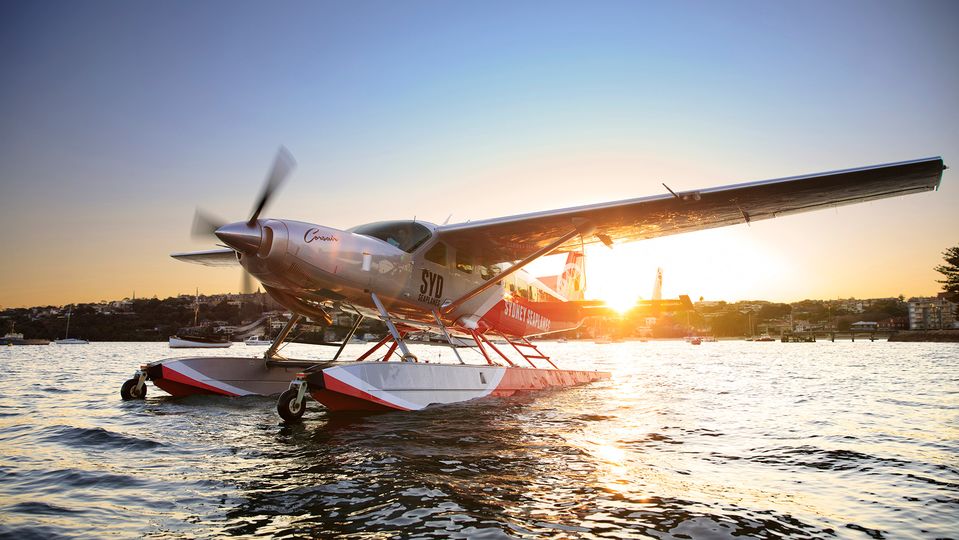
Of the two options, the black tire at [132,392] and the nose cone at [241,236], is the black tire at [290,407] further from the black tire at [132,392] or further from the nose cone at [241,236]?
the black tire at [132,392]

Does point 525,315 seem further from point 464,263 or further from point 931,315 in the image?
point 931,315

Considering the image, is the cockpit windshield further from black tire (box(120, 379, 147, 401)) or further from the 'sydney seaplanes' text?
black tire (box(120, 379, 147, 401))

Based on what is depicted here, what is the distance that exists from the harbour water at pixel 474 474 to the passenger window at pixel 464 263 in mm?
3212

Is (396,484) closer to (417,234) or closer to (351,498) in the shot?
(351,498)

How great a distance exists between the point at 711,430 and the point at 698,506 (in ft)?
13.5

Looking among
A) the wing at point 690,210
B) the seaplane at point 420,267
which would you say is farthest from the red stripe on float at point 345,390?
the wing at point 690,210

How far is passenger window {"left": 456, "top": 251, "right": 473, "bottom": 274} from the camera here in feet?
36.1

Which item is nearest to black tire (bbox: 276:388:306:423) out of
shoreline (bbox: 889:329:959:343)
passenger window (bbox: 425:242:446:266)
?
passenger window (bbox: 425:242:446:266)

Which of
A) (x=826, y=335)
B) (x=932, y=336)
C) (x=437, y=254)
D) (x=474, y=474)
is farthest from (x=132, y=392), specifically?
(x=826, y=335)

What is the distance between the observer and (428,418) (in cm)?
796

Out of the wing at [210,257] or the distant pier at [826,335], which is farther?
the distant pier at [826,335]

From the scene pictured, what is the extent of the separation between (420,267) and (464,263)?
1.49m

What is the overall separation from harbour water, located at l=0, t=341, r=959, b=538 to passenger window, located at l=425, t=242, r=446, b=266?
9.54 ft

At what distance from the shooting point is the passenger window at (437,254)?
10133mm
